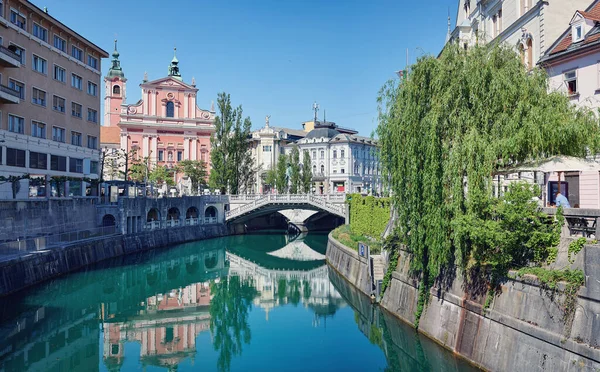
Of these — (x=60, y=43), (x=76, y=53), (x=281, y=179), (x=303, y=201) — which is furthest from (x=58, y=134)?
(x=281, y=179)

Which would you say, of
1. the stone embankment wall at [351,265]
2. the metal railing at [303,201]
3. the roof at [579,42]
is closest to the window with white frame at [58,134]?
the metal railing at [303,201]

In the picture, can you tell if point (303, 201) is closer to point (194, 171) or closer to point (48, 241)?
point (194, 171)

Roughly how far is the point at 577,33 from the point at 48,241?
105ft

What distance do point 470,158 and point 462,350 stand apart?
6.46m

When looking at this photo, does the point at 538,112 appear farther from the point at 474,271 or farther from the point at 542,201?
the point at 542,201

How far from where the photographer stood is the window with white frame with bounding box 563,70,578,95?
2353 centimetres

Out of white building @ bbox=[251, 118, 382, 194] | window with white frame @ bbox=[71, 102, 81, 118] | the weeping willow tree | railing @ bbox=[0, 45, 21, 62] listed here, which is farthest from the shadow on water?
white building @ bbox=[251, 118, 382, 194]

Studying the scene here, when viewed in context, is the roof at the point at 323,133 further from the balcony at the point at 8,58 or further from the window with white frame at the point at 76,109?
the balcony at the point at 8,58

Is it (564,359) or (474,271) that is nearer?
(564,359)

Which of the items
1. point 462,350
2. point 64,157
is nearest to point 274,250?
point 64,157

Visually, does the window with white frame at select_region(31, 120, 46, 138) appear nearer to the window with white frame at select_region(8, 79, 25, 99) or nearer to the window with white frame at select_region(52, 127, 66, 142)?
the window with white frame at select_region(52, 127, 66, 142)

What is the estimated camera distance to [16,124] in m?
39.0

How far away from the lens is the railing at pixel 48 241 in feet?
92.6

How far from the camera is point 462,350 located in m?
17.3
